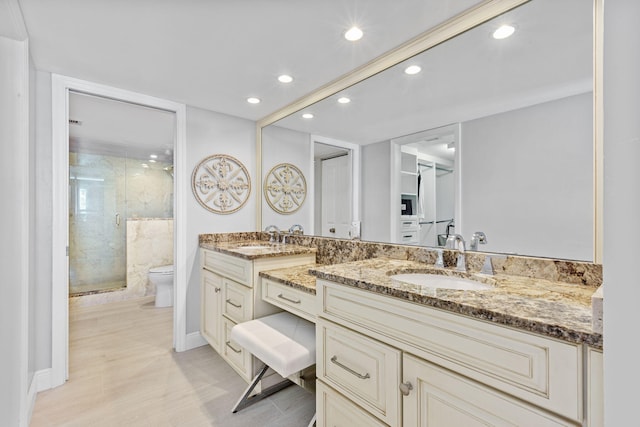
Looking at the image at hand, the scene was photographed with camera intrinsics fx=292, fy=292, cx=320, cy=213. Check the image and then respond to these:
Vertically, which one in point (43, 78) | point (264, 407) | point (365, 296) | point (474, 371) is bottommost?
point (264, 407)

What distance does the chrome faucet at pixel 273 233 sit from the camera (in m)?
2.81

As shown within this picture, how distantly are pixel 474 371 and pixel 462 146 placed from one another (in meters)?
1.08

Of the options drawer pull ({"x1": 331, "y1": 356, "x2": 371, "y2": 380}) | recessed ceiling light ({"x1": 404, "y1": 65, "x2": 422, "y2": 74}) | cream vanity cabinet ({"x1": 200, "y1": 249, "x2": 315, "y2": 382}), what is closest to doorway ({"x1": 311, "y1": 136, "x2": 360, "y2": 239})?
cream vanity cabinet ({"x1": 200, "y1": 249, "x2": 315, "y2": 382})

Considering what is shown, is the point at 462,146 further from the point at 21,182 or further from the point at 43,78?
the point at 43,78

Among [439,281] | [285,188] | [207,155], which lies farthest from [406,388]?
[207,155]

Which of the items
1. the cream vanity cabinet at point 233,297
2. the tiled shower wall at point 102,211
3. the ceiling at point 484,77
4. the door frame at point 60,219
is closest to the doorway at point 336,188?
the ceiling at point 484,77

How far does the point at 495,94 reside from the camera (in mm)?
1392

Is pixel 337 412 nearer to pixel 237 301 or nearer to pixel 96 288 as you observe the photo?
pixel 237 301

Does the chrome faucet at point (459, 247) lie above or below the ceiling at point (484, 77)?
below

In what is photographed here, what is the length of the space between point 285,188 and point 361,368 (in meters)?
1.93

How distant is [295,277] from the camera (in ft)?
5.80

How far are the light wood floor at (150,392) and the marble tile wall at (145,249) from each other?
1390 mm

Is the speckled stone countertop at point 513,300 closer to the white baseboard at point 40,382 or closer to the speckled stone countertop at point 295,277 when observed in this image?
the speckled stone countertop at point 295,277

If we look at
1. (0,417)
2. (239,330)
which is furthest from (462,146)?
(0,417)
